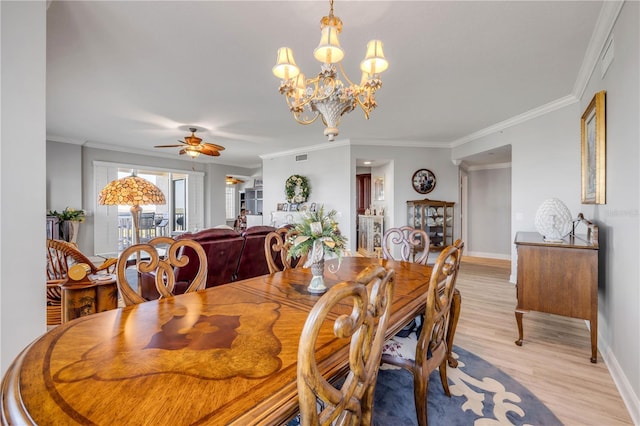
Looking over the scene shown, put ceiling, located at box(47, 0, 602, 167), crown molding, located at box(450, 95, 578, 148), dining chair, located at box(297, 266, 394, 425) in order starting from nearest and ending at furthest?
dining chair, located at box(297, 266, 394, 425)
ceiling, located at box(47, 0, 602, 167)
crown molding, located at box(450, 95, 578, 148)

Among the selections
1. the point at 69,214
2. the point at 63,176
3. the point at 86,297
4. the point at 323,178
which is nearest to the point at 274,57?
the point at 86,297

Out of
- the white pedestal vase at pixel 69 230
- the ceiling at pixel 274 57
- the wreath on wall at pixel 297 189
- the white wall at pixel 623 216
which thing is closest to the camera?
the white wall at pixel 623 216

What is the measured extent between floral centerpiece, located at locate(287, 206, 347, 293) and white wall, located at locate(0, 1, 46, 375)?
1.39m

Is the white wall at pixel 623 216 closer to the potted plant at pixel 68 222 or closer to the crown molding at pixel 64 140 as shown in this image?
the potted plant at pixel 68 222

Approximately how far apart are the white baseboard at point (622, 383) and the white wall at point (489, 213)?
5.11 metres

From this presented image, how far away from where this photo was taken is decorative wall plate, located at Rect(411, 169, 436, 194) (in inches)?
242

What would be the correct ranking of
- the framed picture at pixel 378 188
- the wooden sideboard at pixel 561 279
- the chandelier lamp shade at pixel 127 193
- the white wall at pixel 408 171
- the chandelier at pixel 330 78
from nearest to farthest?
the chandelier at pixel 330 78
the wooden sideboard at pixel 561 279
the chandelier lamp shade at pixel 127 193
the white wall at pixel 408 171
the framed picture at pixel 378 188

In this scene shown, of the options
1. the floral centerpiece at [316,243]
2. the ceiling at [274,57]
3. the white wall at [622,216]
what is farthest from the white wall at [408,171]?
the floral centerpiece at [316,243]

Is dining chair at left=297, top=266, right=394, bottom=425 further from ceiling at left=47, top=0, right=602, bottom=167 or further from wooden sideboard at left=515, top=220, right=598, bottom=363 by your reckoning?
wooden sideboard at left=515, top=220, right=598, bottom=363

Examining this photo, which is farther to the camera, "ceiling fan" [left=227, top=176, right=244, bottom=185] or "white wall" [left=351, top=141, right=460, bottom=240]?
"ceiling fan" [left=227, top=176, right=244, bottom=185]

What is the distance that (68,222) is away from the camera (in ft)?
18.3

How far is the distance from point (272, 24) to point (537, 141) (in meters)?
4.03

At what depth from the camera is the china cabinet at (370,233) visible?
657 centimetres

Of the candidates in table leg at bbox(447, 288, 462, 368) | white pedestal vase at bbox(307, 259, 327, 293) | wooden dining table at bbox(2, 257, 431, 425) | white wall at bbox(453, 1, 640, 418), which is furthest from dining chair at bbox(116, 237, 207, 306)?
white wall at bbox(453, 1, 640, 418)
